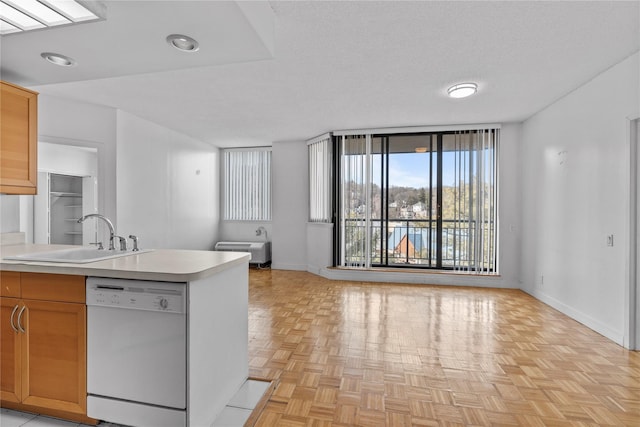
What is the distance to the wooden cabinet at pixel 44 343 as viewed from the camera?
5.18 ft

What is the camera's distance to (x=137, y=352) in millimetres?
1498

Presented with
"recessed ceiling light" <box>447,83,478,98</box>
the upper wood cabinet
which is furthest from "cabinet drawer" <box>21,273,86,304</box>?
"recessed ceiling light" <box>447,83,478,98</box>

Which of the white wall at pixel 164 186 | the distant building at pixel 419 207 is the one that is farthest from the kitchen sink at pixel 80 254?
the distant building at pixel 419 207

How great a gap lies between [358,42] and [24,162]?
261 cm

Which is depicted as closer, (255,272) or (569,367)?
(569,367)

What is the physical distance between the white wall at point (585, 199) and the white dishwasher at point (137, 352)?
3.51 m

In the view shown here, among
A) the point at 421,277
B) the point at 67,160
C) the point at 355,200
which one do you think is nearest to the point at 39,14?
the point at 67,160

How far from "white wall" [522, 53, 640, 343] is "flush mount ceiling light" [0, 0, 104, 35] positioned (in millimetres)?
3950

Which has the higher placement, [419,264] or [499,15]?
[499,15]

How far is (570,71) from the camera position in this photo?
2928 millimetres

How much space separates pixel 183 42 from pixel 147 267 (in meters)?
1.35

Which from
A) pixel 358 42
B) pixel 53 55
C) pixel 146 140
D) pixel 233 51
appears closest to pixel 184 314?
pixel 233 51

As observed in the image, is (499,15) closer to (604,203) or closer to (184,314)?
(604,203)

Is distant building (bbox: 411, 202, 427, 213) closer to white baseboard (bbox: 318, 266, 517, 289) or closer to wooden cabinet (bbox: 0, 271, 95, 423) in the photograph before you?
white baseboard (bbox: 318, 266, 517, 289)
